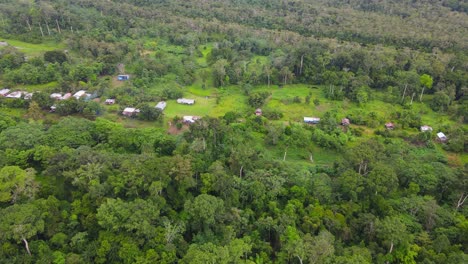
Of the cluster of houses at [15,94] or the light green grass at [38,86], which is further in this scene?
the light green grass at [38,86]

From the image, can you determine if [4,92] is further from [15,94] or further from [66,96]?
[66,96]

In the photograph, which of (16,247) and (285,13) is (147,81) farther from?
(285,13)

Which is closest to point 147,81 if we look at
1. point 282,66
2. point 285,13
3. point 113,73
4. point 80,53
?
point 113,73

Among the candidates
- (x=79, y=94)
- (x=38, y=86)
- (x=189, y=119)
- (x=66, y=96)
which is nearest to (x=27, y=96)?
(x=66, y=96)

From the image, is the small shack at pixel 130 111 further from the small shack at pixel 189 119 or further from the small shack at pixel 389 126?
the small shack at pixel 389 126

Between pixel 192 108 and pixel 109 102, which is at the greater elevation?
pixel 109 102

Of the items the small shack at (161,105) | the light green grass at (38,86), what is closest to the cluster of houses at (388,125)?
the small shack at (161,105)

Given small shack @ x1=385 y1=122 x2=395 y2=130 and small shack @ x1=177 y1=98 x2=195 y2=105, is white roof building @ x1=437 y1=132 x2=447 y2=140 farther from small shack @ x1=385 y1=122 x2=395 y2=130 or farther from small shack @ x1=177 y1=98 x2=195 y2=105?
small shack @ x1=177 y1=98 x2=195 y2=105
